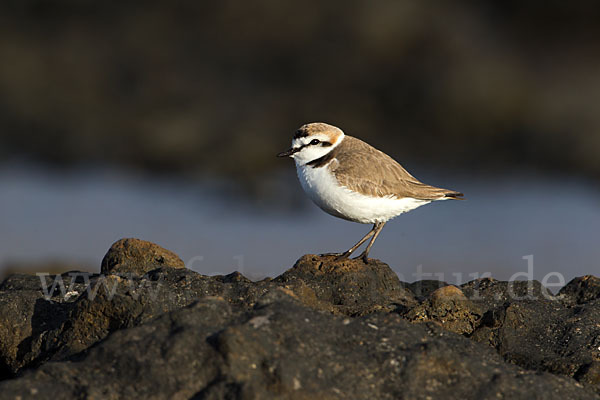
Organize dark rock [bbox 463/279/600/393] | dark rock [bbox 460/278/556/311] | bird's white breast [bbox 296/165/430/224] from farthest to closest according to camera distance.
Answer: bird's white breast [bbox 296/165/430/224]
dark rock [bbox 460/278/556/311]
dark rock [bbox 463/279/600/393]

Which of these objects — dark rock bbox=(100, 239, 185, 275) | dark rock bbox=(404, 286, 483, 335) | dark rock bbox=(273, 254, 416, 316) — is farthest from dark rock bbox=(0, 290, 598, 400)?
dark rock bbox=(100, 239, 185, 275)

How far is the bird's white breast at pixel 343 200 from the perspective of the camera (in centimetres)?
601

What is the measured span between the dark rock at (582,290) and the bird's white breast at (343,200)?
1.54 metres

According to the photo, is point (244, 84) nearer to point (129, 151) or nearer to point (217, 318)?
point (129, 151)

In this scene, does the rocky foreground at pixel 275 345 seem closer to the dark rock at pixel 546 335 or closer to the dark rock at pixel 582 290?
the dark rock at pixel 546 335

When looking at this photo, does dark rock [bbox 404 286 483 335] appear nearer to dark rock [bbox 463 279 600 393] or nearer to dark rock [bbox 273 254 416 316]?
dark rock [bbox 463 279 600 393]

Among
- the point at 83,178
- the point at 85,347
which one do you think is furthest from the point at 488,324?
the point at 83,178

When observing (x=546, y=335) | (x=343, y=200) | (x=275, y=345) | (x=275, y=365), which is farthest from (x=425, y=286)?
(x=275, y=365)

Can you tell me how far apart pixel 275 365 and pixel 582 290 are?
295 centimetres

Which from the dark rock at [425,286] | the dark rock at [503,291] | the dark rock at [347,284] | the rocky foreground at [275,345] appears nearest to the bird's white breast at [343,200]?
the dark rock at [425,286]

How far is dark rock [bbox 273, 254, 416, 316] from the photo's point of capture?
4.46 m

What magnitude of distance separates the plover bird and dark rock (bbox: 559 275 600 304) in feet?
4.89

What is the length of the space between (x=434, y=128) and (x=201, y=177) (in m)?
4.16

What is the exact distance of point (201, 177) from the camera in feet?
41.9
